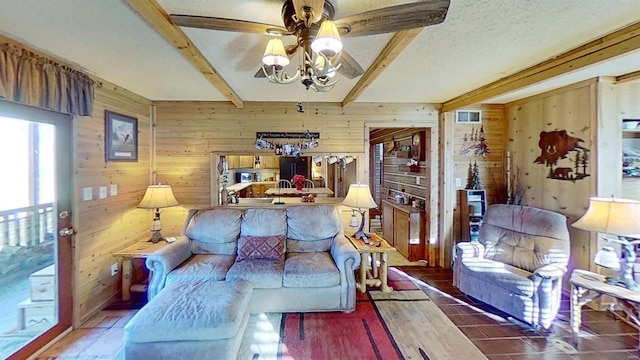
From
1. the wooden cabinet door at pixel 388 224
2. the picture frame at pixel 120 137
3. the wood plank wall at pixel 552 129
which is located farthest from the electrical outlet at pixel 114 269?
the wood plank wall at pixel 552 129

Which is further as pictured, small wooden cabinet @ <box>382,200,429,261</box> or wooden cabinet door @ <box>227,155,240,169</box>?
wooden cabinet door @ <box>227,155,240,169</box>

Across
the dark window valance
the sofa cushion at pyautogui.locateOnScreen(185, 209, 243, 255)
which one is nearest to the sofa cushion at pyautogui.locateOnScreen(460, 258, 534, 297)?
the sofa cushion at pyautogui.locateOnScreen(185, 209, 243, 255)

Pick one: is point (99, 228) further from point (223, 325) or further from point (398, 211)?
point (398, 211)

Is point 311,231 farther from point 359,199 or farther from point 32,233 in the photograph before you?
point 32,233

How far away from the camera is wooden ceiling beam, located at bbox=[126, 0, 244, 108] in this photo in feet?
5.64

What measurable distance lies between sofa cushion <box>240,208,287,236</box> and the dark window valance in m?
2.01

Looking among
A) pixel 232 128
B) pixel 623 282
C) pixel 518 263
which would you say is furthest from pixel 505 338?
pixel 232 128

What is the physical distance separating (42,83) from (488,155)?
5.32 meters

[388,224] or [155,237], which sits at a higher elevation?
[155,237]

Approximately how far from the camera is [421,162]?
16.7ft

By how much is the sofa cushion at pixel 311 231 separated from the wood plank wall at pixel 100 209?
2068mm

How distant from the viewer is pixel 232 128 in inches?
183

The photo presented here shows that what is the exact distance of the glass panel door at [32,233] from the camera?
2432 millimetres

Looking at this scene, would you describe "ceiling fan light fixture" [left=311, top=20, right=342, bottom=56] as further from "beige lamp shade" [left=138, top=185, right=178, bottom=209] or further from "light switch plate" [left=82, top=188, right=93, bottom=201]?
"beige lamp shade" [left=138, top=185, right=178, bottom=209]
